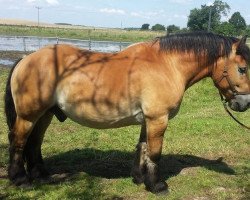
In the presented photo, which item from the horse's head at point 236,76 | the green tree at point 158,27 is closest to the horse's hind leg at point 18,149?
the horse's head at point 236,76

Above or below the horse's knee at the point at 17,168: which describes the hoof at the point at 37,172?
below

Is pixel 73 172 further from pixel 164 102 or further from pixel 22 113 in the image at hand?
pixel 164 102

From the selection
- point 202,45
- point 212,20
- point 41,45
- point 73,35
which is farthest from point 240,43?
point 73,35

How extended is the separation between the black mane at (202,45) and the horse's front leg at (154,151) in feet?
3.25

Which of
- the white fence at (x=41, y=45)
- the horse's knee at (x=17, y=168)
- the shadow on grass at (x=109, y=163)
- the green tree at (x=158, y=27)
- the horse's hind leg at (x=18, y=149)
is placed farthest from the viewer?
the green tree at (x=158, y=27)

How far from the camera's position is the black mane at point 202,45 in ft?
16.8

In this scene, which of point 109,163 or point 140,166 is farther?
point 109,163

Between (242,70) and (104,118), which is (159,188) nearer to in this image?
(104,118)

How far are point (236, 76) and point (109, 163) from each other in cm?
261

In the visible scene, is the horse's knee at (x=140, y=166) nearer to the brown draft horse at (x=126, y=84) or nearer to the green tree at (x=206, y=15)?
the brown draft horse at (x=126, y=84)

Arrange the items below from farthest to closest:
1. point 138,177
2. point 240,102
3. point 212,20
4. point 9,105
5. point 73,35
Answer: point 73,35, point 212,20, point 138,177, point 9,105, point 240,102

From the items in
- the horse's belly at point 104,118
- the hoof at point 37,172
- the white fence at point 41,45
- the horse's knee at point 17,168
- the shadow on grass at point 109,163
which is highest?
the horse's belly at point 104,118

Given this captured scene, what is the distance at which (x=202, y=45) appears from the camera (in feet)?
16.9

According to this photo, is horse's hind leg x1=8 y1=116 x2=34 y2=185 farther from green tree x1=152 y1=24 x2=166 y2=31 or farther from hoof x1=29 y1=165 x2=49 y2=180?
green tree x1=152 y1=24 x2=166 y2=31
